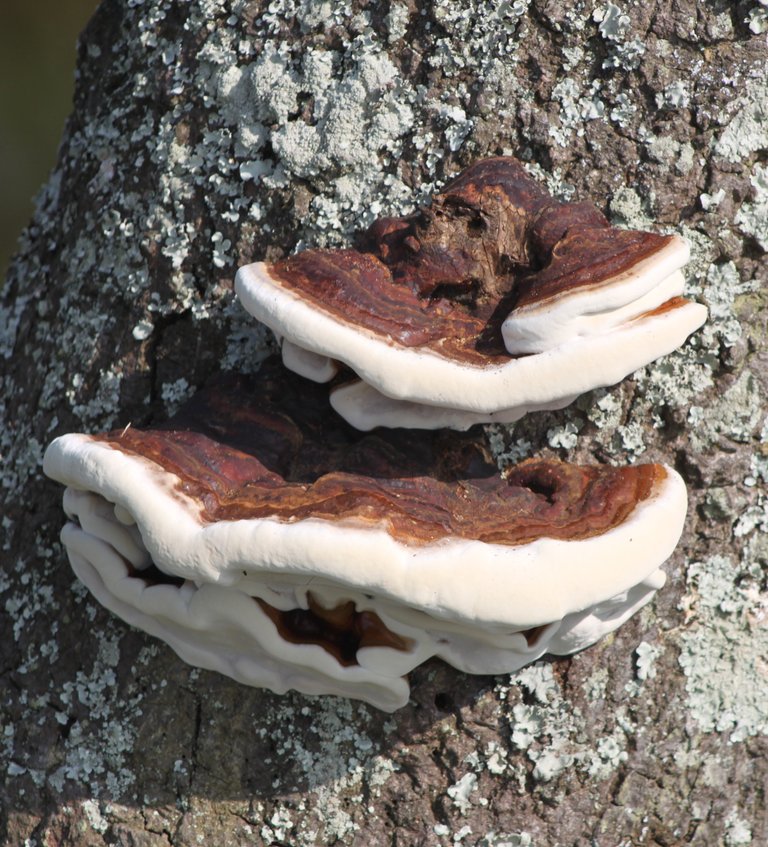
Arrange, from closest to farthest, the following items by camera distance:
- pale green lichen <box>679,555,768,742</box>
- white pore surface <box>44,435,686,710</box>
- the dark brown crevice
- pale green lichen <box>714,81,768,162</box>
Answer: white pore surface <box>44,435,686,710</box>
the dark brown crevice
pale green lichen <box>714,81,768,162</box>
pale green lichen <box>679,555,768,742</box>

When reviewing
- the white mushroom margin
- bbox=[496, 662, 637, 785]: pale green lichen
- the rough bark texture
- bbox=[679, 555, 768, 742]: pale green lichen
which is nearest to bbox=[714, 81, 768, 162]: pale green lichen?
the rough bark texture

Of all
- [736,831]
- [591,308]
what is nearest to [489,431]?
[591,308]

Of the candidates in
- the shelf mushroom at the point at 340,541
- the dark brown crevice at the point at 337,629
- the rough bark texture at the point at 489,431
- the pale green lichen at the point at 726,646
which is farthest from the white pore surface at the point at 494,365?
the pale green lichen at the point at 726,646

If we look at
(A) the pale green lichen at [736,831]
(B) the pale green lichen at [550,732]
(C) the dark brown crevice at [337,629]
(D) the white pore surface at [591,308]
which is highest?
(D) the white pore surface at [591,308]

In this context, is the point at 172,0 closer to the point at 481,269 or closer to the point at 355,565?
the point at 481,269

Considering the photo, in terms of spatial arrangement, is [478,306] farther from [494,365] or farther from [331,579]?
[331,579]

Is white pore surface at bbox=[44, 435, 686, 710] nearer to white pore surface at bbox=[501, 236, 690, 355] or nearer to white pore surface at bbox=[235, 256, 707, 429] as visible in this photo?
white pore surface at bbox=[235, 256, 707, 429]

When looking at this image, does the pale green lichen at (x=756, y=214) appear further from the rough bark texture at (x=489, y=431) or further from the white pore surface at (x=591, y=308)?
the white pore surface at (x=591, y=308)
